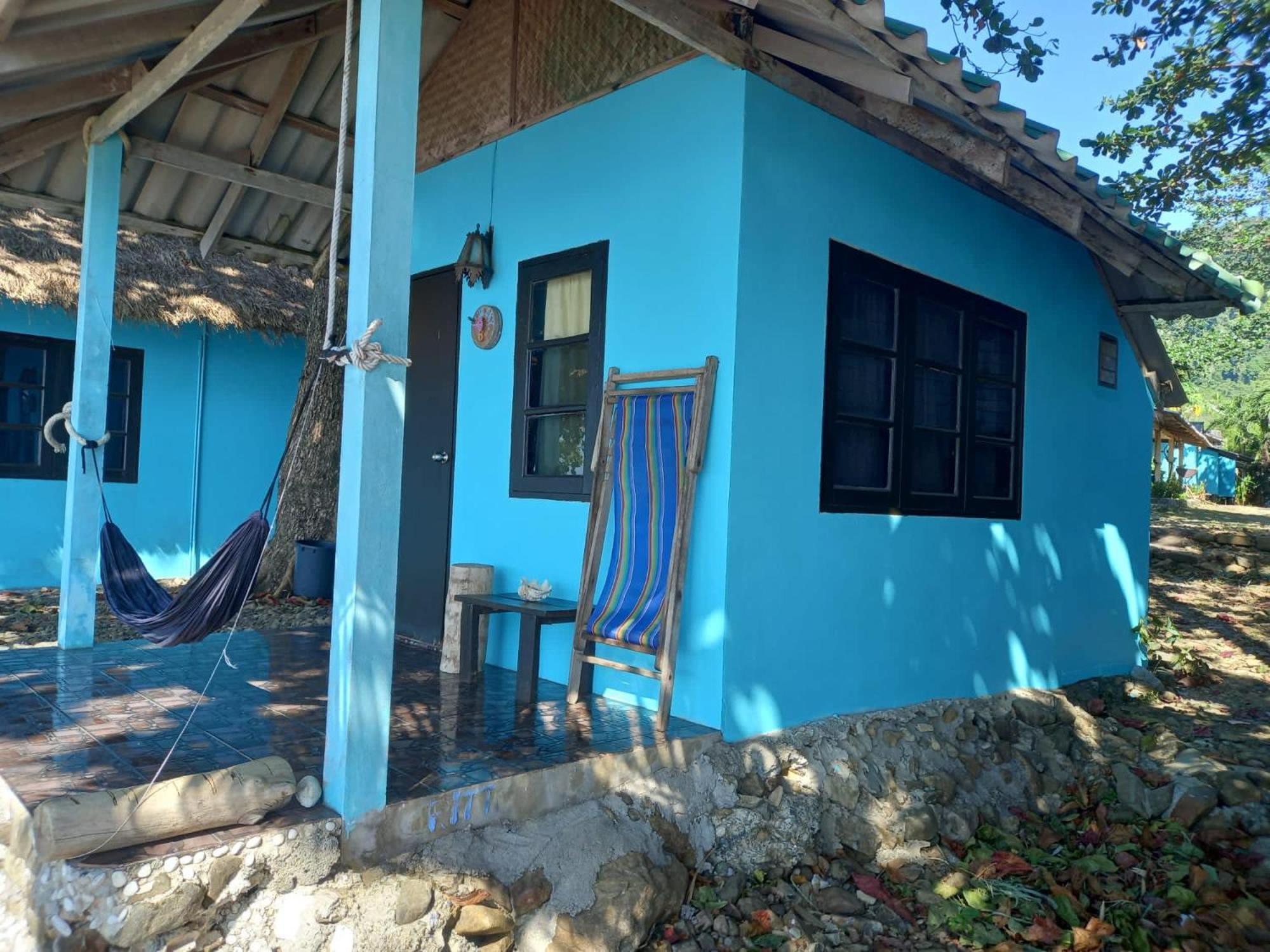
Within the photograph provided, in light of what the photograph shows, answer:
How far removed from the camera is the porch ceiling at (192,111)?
3793mm

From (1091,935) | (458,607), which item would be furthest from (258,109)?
(1091,935)

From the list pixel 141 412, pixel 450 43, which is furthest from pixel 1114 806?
pixel 141 412

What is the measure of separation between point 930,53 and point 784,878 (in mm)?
2948

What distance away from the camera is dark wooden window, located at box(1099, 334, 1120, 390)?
6.10 m

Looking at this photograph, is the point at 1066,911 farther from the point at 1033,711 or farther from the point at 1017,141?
the point at 1017,141

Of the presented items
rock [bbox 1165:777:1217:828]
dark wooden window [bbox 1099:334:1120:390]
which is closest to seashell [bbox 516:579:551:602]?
rock [bbox 1165:777:1217:828]

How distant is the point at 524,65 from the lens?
490 centimetres

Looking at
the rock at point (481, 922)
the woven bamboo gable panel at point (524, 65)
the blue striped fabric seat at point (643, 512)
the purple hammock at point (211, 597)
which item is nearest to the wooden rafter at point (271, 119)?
the woven bamboo gable panel at point (524, 65)

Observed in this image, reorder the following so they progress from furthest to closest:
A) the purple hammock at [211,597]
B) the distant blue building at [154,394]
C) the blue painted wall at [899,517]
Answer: the distant blue building at [154,394] → the blue painted wall at [899,517] → the purple hammock at [211,597]

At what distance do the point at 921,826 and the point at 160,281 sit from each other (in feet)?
23.8

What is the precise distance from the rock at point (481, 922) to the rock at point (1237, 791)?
3355 millimetres

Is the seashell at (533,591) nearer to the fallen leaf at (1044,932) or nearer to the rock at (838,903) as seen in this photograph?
the rock at (838,903)

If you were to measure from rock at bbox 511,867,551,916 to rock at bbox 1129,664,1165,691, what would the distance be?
185 inches

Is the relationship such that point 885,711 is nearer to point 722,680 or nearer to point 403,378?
point 722,680
